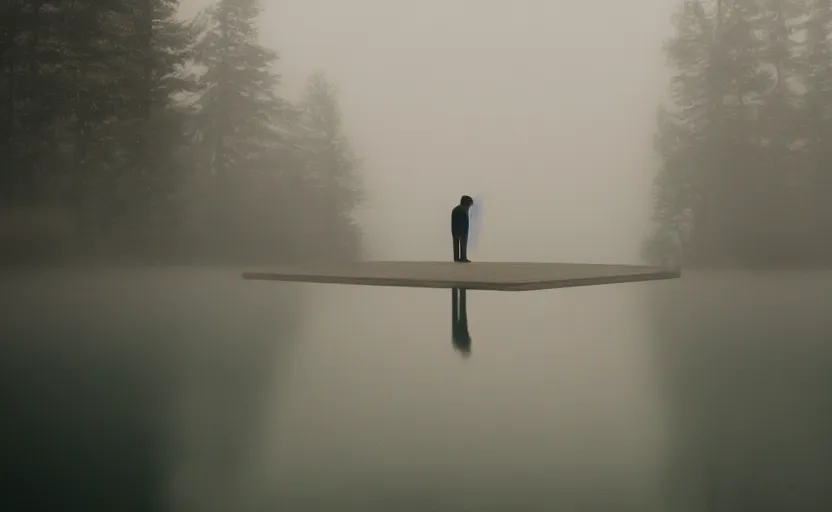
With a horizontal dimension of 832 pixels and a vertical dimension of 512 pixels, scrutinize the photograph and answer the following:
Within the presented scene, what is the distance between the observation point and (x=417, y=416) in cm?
196

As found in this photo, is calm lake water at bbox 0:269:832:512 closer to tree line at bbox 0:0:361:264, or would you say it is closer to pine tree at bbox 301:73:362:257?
tree line at bbox 0:0:361:264

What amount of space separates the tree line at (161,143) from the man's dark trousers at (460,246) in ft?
18.9

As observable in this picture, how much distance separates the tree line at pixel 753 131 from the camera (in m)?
12.6

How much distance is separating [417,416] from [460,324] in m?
2.08

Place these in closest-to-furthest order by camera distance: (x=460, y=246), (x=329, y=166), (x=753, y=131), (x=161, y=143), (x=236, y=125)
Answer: (x=460, y=246), (x=753, y=131), (x=161, y=143), (x=236, y=125), (x=329, y=166)

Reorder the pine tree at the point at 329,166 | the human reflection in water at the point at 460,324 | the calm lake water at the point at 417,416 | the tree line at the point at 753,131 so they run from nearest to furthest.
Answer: the calm lake water at the point at 417,416 → the human reflection in water at the point at 460,324 → the tree line at the point at 753,131 → the pine tree at the point at 329,166

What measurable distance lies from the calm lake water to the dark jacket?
15.0 feet

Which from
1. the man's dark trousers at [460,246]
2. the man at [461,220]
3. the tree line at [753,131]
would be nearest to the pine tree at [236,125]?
the man's dark trousers at [460,246]

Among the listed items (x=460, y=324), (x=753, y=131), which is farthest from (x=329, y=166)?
(x=460, y=324)

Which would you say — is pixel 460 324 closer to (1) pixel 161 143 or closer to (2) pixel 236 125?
(1) pixel 161 143

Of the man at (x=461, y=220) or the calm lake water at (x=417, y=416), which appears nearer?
the calm lake water at (x=417, y=416)

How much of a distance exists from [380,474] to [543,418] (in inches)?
23.2

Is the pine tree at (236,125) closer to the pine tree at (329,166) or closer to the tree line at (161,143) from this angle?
the tree line at (161,143)

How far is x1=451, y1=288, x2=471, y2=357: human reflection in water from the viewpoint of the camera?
3.20 meters
